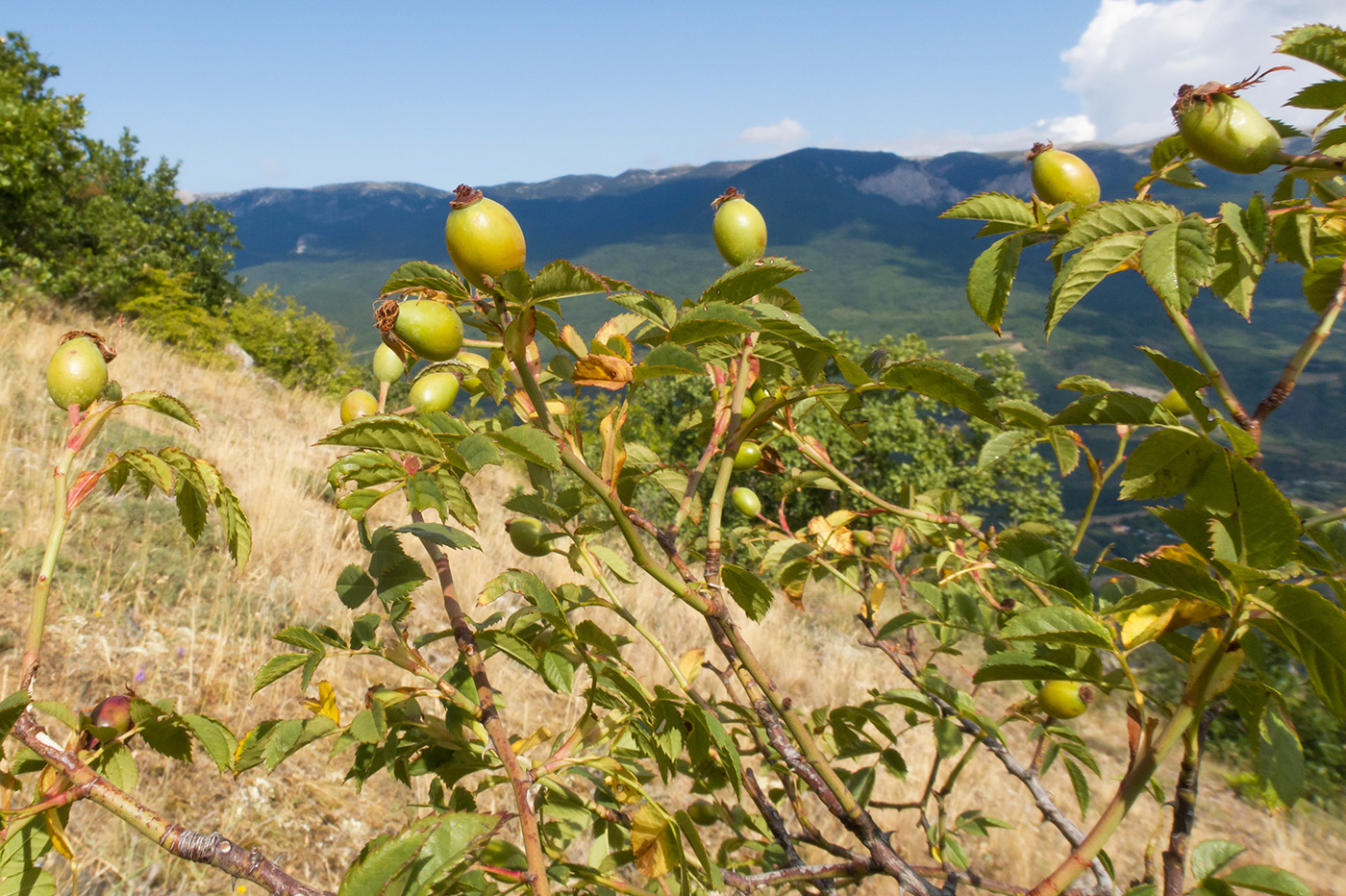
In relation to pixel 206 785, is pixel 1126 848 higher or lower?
lower

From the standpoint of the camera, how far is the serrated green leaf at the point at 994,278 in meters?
0.58

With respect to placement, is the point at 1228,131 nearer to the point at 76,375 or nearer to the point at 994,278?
the point at 994,278

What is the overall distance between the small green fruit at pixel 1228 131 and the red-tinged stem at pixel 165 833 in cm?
81

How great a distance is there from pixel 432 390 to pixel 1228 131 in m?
0.65

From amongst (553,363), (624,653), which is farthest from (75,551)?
(553,363)

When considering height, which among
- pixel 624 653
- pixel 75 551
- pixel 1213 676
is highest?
pixel 1213 676

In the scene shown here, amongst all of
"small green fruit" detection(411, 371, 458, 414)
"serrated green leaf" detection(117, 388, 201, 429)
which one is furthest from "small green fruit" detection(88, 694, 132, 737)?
"small green fruit" detection(411, 371, 458, 414)

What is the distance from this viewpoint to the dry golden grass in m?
1.98

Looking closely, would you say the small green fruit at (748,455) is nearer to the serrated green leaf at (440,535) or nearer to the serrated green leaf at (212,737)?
the serrated green leaf at (440,535)

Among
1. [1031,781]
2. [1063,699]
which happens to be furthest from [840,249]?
[1063,699]

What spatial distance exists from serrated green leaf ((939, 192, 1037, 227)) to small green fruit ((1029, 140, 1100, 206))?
0.14 feet

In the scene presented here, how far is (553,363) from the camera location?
→ 71 centimetres

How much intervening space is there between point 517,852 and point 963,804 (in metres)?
2.64

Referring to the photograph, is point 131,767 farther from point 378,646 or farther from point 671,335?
point 671,335
